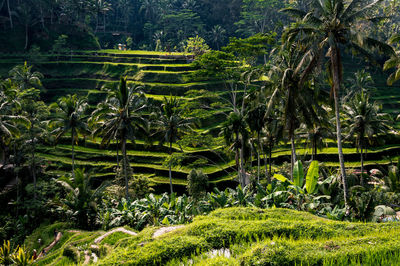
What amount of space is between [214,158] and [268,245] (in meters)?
32.7

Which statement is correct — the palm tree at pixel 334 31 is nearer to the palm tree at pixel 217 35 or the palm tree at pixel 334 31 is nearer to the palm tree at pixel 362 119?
the palm tree at pixel 362 119

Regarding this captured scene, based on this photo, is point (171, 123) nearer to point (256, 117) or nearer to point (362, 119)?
point (256, 117)

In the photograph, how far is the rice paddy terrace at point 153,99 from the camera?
3494 centimetres

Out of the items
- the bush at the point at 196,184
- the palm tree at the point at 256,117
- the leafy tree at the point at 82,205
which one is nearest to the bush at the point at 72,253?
the leafy tree at the point at 82,205

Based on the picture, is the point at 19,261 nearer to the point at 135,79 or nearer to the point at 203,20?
the point at 135,79

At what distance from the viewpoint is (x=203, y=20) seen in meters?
99.9

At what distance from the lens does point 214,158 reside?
39.0 meters

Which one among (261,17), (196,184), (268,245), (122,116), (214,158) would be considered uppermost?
(261,17)

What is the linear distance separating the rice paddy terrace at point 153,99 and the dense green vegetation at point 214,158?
27 centimetres

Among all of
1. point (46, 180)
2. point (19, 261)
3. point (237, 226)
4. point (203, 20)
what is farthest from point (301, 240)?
point (203, 20)

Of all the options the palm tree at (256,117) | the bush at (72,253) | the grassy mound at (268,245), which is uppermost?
the palm tree at (256,117)

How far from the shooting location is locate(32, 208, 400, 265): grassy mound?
19.5ft

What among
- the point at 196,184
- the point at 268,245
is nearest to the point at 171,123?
the point at 196,184

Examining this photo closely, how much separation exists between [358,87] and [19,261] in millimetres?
54671
